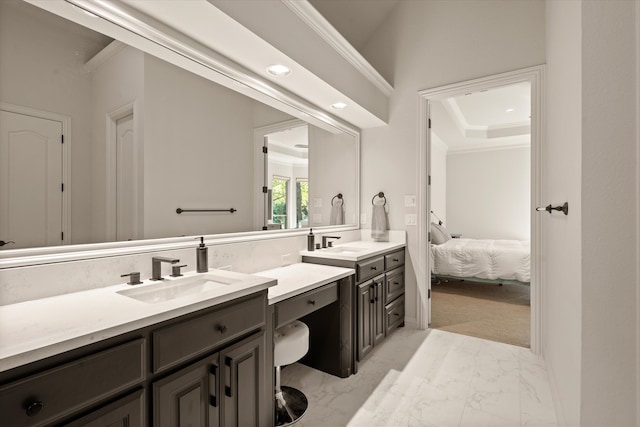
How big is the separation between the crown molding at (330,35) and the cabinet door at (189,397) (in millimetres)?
1969

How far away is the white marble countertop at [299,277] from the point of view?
66.1 inches

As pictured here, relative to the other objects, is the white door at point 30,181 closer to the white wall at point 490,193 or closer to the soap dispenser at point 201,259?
the soap dispenser at point 201,259

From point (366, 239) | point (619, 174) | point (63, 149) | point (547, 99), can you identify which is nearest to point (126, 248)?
point (63, 149)

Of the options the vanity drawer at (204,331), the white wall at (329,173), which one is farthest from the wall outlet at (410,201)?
the vanity drawer at (204,331)

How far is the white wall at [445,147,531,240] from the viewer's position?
21.3ft

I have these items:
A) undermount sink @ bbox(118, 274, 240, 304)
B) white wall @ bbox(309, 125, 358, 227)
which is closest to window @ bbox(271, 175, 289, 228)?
white wall @ bbox(309, 125, 358, 227)

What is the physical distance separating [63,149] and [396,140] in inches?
109

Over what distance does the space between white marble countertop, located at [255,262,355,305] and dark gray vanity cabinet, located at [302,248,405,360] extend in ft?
0.59

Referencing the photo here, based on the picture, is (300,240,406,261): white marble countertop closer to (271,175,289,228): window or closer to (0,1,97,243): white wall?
(271,175,289,228): window

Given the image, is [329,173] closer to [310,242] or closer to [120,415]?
[310,242]

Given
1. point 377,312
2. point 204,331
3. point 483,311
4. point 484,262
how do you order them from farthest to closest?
point 484,262, point 483,311, point 377,312, point 204,331

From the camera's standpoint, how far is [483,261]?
14.0 feet

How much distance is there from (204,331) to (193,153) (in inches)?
40.3

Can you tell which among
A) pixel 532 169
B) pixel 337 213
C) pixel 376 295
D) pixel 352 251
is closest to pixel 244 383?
pixel 376 295
